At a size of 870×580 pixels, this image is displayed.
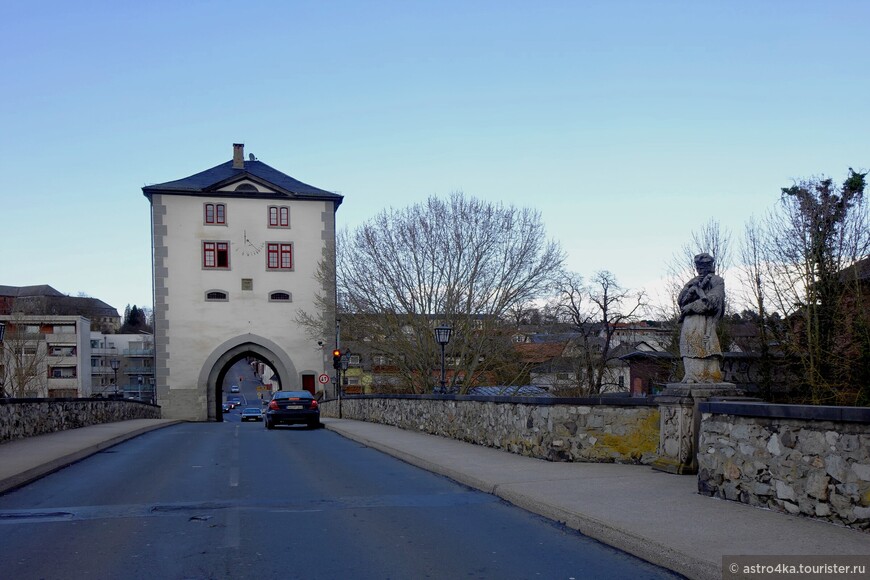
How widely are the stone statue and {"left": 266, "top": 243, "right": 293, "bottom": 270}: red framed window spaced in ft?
133

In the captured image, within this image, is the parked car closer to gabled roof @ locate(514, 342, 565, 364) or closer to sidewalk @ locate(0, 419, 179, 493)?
gabled roof @ locate(514, 342, 565, 364)

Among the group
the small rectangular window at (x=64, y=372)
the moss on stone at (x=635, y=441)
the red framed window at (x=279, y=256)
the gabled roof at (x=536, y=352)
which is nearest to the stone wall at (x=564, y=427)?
the moss on stone at (x=635, y=441)

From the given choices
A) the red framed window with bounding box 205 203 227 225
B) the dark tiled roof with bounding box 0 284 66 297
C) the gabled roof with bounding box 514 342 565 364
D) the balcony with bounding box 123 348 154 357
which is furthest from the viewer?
the dark tiled roof with bounding box 0 284 66 297

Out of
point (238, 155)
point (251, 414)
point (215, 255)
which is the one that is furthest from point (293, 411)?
point (251, 414)

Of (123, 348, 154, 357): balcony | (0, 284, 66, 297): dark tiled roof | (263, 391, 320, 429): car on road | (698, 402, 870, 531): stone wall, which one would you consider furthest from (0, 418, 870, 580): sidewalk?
(0, 284, 66, 297): dark tiled roof

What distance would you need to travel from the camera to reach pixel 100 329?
461 ft

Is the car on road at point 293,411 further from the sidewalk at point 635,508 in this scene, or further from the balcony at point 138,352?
the balcony at point 138,352

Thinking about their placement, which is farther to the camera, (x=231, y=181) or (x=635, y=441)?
(x=231, y=181)

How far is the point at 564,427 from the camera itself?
43.4 ft

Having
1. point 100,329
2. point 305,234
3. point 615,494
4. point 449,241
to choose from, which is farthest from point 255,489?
point 100,329

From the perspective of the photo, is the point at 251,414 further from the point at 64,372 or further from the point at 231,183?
the point at 64,372

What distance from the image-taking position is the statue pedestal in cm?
1077

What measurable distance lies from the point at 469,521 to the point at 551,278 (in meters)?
32.1

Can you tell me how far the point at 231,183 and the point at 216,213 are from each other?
206 cm
